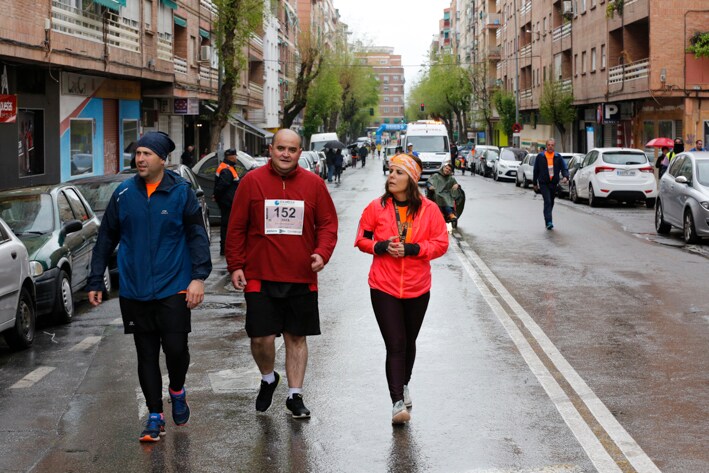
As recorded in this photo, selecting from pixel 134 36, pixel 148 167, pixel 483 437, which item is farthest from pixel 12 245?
pixel 134 36

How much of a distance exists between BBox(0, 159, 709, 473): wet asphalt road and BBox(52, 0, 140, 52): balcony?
12882 mm

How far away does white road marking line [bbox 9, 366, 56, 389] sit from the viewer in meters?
8.00

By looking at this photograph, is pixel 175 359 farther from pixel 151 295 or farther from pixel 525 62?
pixel 525 62

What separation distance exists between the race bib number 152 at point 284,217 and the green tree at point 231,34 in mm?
31725

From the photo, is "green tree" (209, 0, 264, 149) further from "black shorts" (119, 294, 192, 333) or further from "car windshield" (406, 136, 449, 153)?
"black shorts" (119, 294, 192, 333)

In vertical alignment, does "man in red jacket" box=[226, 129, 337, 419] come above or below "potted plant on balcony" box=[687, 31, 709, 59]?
below

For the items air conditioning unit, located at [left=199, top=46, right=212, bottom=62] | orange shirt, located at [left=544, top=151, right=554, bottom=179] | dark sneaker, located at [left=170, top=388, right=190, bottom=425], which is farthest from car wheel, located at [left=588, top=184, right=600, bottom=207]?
dark sneaker, located at [left=170, top=388, right=190, bottom=425]

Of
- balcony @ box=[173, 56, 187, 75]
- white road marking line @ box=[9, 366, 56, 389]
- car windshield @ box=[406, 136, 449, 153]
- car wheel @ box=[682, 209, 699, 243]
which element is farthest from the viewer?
car windshield @ box=[406, 136, 449, 153]

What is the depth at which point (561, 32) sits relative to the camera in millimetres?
62062

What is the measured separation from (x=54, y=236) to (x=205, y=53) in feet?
112

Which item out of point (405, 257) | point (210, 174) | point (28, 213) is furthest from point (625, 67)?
point (405, 257)

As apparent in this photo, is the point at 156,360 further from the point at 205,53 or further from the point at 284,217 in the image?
the point at 205,53

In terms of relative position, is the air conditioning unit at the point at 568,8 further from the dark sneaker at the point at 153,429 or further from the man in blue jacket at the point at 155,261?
the dark sneaker at the point at 153,429

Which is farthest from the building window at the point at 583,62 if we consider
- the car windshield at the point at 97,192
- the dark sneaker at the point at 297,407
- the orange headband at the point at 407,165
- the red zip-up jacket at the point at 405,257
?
the dark sneaker at the point at 297,407
